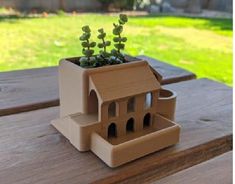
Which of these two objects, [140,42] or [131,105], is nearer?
[131,105]

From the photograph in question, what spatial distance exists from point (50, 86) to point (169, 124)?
380 millimetres

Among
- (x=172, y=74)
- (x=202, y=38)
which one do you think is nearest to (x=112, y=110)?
(x=172, y=74)

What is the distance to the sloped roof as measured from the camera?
529 mm

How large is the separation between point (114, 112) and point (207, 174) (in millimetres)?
Answer: 174

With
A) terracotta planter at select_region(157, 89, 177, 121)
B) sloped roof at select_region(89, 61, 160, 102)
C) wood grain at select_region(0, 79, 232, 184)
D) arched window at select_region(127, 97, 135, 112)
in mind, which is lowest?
wood grain at select_region(0, 79, 232, 184)

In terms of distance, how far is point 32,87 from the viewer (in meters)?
0.85

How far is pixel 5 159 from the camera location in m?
0.53

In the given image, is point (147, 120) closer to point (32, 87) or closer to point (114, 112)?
point (114, 112)

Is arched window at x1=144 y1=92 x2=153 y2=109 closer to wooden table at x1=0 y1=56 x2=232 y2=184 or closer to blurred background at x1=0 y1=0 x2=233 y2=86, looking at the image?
wooden table at x1=0 y1=56 x2=232 y2=184

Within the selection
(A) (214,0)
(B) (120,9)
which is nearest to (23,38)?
(B) (120,9)

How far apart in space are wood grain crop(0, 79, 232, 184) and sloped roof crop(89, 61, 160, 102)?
4.1 inches

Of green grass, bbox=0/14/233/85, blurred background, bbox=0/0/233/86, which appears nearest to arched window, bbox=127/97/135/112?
blurred background, bbox=0/0/233/86

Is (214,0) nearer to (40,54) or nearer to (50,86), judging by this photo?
(40,54)

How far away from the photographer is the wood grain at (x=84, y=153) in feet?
1.64
